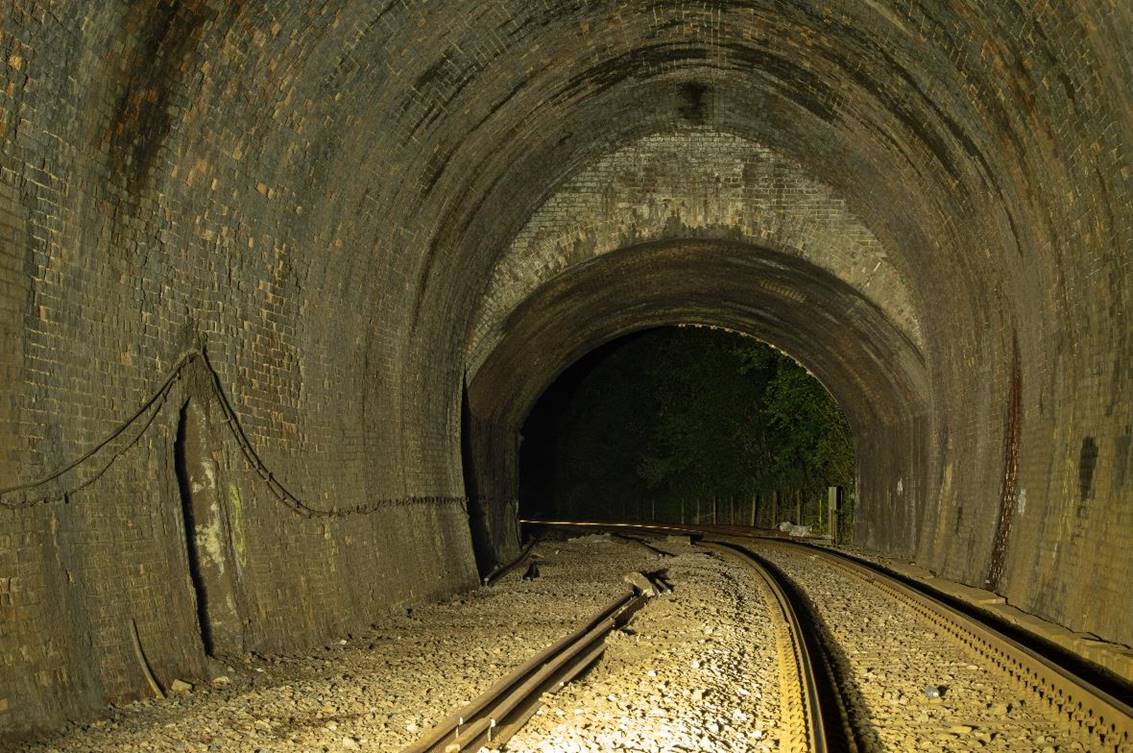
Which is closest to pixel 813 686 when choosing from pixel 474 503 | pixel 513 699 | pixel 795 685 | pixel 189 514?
pixel 795 685

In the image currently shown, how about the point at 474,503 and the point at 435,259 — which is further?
the point at 474,503

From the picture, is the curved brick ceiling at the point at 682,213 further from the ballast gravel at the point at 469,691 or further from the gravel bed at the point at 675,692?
the gravel bed at the point at 675,692

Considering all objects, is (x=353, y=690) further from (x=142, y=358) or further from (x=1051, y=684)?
(x=1051, y=684)

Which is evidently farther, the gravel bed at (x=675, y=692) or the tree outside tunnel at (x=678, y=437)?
the tree outside tunnel at (x=678, y=437)

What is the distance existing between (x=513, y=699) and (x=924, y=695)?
265cm

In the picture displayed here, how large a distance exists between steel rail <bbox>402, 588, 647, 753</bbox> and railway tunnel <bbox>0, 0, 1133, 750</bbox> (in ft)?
7.02

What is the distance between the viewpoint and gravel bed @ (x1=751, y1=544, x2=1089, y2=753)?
21.5ft

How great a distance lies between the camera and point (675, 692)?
A: 7.50 m

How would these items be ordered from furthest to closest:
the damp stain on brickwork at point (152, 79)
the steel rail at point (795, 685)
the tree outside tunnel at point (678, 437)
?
the tree outside tunnel at point (678, 437) → the damp stain on brickwork at point (152, 79) → the steel rail at point (795, 685)

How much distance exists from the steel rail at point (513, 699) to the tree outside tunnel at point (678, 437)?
21.7 metres

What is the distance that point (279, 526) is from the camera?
1009cm

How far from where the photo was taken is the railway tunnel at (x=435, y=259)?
7.30 meters

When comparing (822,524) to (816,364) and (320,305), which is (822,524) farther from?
(320,305)

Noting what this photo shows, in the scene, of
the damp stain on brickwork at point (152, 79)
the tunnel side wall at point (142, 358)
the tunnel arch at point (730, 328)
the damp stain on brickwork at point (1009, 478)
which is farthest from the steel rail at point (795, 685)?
the tunnel arch at point (730, 328)
